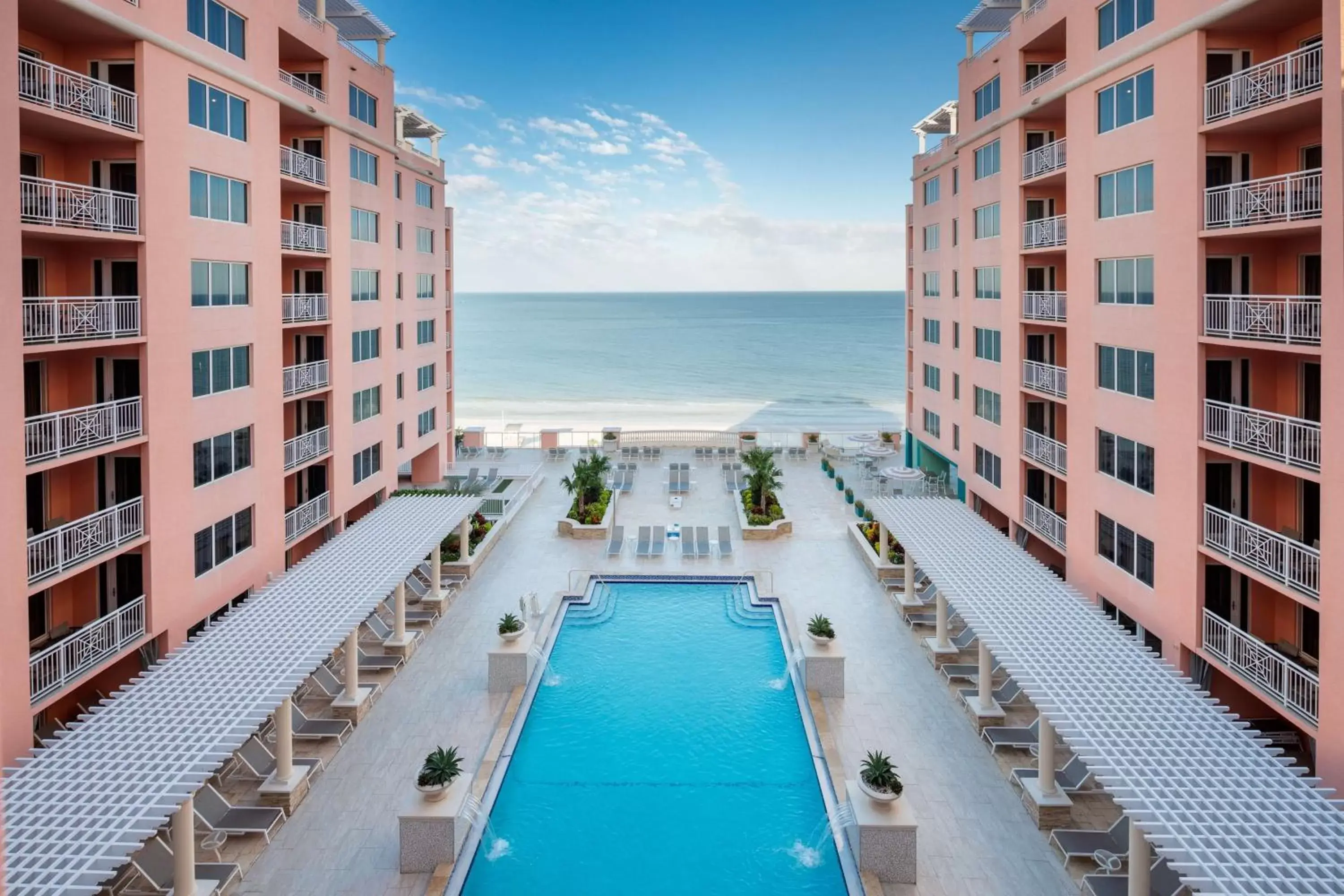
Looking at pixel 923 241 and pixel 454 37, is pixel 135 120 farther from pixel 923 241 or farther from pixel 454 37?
pixel 454 37

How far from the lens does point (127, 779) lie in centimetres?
1109

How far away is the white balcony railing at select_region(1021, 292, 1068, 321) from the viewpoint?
2164cm

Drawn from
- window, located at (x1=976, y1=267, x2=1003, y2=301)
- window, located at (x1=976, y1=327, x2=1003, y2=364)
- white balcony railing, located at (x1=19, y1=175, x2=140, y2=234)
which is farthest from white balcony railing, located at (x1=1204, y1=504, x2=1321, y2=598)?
white balcony railing, located at (x1=19, y1=175, x2=140, y2=234)

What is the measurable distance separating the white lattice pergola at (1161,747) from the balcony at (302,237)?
1669cm

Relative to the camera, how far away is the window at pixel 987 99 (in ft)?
83.5

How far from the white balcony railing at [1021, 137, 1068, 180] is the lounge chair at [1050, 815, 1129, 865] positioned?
557 inches

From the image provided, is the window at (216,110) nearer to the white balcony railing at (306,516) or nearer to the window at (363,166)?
the window at (363,166)

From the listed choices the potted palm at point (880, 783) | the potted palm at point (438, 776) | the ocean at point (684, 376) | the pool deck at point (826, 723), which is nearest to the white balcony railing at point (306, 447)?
the pool deck at point (826, 723)

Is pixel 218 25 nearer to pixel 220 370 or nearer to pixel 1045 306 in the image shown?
pixel 220 370

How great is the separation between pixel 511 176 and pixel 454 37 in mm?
44766

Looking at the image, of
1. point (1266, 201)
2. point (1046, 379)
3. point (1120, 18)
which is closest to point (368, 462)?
point (1046, 379)

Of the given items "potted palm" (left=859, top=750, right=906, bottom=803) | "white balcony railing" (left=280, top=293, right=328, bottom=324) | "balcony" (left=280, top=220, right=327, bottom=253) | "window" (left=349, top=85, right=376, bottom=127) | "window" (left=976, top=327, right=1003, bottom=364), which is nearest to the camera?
"potted palm" (left=859, top=750, right=906, bottom=803)

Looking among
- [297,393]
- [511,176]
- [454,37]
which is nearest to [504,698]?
[297,393]

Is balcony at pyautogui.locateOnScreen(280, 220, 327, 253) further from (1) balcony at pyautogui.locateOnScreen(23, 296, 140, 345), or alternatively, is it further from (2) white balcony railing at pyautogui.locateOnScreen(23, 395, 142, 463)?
(2) white balcony railing at pyautogui.locateOnScreen(23, 395, 142, 463)
